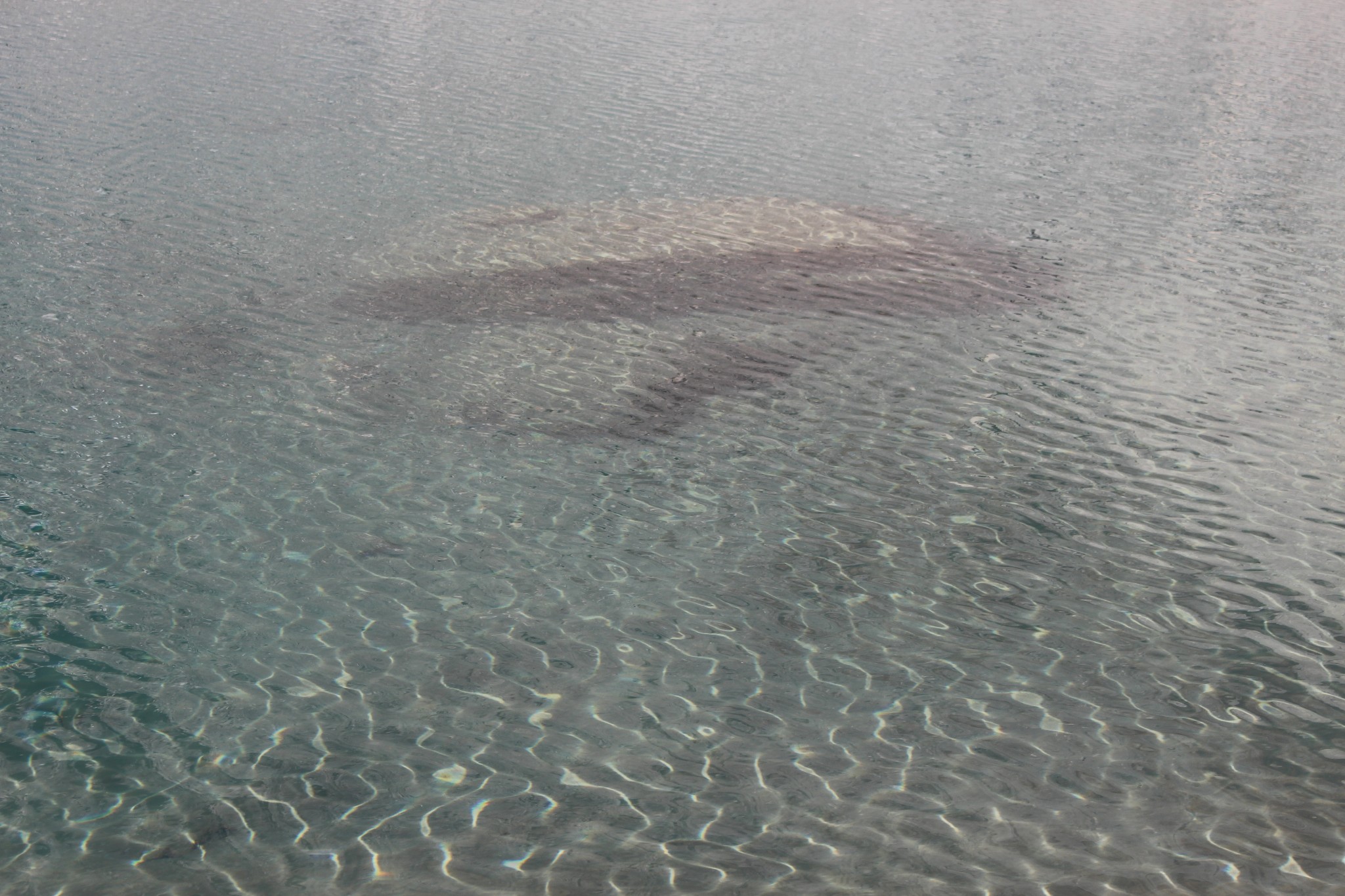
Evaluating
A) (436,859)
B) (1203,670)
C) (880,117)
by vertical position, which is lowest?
(436,859)

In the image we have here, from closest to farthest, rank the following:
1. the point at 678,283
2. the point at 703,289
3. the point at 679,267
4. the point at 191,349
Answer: the point at 191,349, the point at 703,289, the point at 678,283, the point at 679,267

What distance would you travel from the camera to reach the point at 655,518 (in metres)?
8.65

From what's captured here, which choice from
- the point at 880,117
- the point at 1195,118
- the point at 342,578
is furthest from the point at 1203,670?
the point at 1195,118

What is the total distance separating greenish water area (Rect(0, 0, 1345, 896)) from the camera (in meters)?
5.81

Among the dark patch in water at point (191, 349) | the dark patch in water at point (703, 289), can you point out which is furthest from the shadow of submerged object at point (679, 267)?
the dark patch in water at point (191, 349)

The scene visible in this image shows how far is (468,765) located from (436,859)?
2.31 ft

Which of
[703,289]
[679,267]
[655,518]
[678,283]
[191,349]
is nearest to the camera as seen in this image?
[655,518]

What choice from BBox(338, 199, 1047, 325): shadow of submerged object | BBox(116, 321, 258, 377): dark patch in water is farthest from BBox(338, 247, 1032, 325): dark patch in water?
BBox(116, 321, 258, 377): dark patch in water

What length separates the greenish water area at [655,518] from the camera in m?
5.81

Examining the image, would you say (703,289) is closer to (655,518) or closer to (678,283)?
(678,283)

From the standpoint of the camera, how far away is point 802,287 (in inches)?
533

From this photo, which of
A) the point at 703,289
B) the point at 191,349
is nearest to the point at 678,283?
the point at 703,289

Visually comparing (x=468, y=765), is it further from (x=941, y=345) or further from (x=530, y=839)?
(x=941, y=345)

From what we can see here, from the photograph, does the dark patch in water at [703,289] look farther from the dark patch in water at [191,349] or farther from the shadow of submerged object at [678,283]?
the dark patch in water at [191,349]
